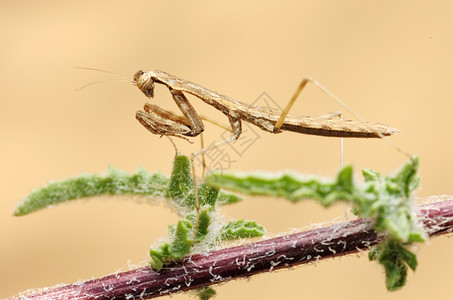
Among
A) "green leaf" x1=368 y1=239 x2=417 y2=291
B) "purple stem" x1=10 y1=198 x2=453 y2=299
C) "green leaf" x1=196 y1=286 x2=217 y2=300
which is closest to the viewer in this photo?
"green leaf" x1=368 y1=239 x2=417 y2=291

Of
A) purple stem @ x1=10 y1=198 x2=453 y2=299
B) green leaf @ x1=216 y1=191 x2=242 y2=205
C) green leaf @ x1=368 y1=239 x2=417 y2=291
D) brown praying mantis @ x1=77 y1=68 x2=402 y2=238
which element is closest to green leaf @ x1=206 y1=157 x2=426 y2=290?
green leaf @ x1=368 y1=239 x2=417 y2=291

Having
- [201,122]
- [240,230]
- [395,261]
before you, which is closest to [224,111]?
[201,122]

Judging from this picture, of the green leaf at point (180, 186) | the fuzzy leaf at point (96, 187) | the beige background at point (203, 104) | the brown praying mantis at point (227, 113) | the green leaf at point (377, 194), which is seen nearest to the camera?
the green leaf at point (377, 194)

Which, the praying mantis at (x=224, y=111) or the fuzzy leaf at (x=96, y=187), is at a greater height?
the praying mantis at (x=224, y=111)

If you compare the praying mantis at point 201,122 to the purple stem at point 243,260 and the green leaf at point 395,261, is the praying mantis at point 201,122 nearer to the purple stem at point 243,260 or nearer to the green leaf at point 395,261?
the purple stem at point 243,260

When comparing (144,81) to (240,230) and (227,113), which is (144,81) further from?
(240,230)

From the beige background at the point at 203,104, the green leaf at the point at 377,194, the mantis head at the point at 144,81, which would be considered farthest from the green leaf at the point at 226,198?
the beige background at the point at 203,104

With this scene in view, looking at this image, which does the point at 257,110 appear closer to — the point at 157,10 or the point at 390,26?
the point at 390,26

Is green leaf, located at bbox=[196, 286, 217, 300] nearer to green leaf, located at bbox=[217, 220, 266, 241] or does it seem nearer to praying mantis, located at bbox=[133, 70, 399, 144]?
green leaf, located at bbox=[217, 220, 266, 241]
